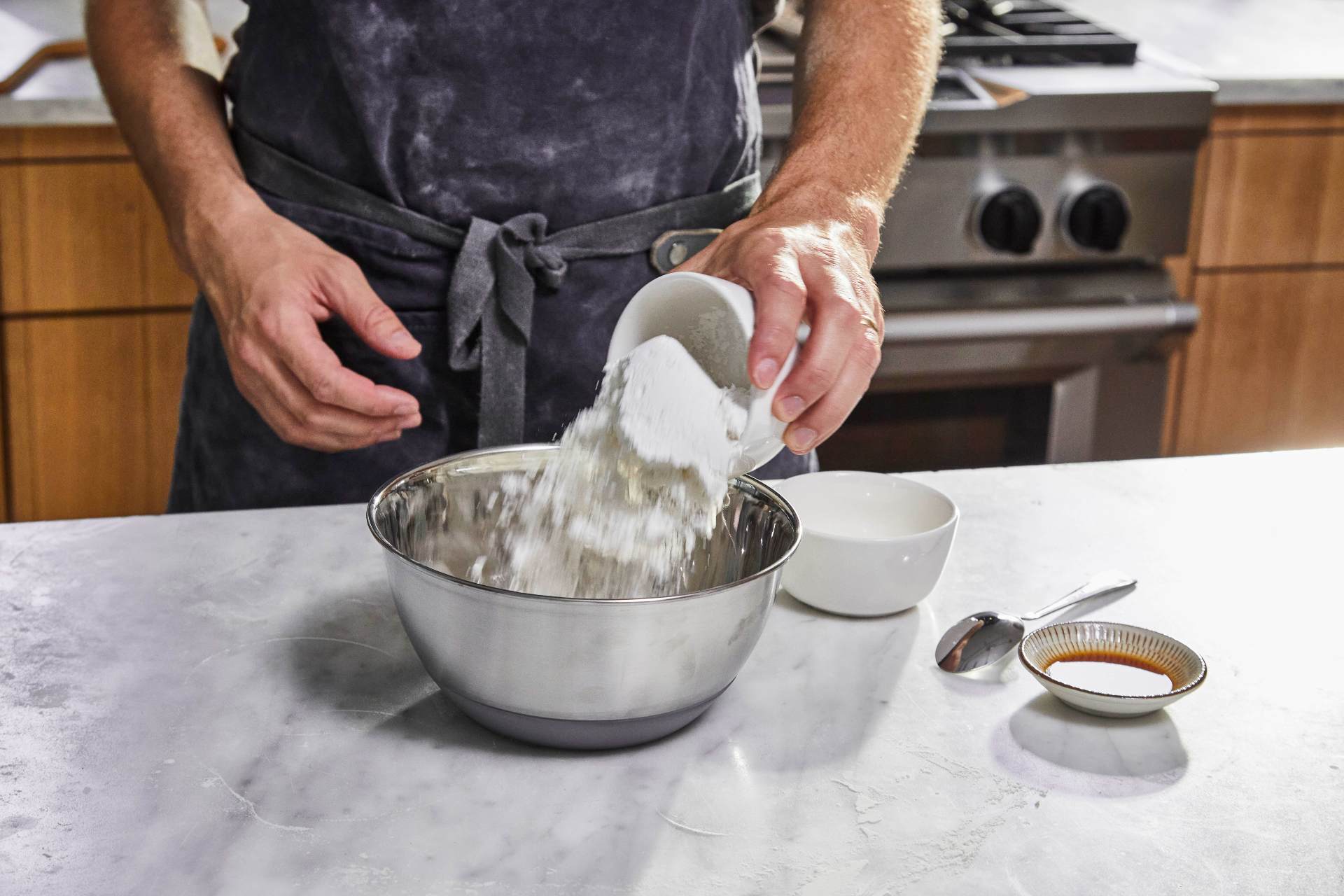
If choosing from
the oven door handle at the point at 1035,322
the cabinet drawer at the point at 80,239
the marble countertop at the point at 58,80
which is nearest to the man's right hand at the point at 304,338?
the marble countertop at the point at 58,80

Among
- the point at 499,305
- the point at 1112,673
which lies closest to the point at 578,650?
the point at 1112,673

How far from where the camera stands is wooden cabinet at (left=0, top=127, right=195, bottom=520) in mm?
1693

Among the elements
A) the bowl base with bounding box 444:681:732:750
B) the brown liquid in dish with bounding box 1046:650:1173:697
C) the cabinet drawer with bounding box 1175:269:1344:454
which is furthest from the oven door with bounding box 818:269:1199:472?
the bowl base with bounding box 444:681:732:750

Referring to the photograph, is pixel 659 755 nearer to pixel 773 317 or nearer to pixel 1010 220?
pixel 773 317

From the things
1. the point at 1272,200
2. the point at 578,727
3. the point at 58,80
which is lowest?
the point at 578,727

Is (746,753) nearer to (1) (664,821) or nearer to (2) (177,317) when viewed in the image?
(1) (664,821)

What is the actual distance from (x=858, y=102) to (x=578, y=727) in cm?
56

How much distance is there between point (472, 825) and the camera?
57 centimetres

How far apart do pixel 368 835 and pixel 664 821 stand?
126 millimetres

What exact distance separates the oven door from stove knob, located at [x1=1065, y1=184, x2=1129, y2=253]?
0.06m

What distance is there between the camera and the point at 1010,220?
1.82 metres

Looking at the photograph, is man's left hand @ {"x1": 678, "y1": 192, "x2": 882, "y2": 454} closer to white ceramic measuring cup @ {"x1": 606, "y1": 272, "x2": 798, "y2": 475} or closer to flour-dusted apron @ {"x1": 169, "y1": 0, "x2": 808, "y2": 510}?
white ceramic measuring cup @ {"x1": 606, "y1": 272, "x2": 798, "y2": 475}

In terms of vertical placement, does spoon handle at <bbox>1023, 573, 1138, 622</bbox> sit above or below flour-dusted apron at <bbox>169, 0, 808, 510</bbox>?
A: below

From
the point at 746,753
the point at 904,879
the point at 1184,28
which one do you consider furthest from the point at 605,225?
the point at 1184,28
